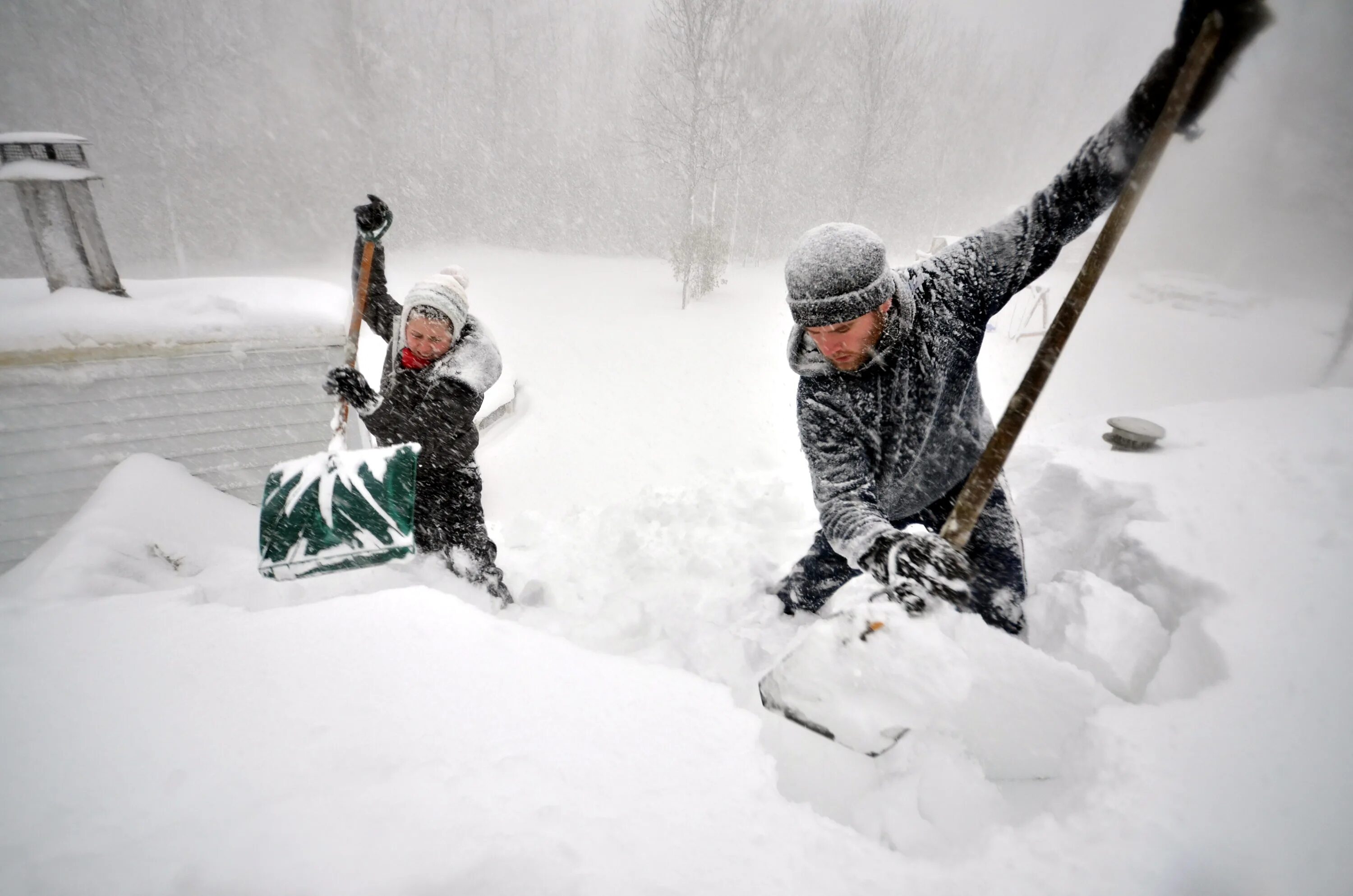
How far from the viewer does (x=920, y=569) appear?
4.84 feet

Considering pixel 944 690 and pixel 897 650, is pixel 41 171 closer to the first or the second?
pixel 897 650

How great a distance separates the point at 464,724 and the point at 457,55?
30562 mm

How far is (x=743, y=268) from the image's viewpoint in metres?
18.3

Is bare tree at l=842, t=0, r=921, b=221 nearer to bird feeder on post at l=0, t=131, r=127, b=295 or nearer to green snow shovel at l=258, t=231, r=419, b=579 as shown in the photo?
bird feeder on post at l=0, t=131, r=127, b=295

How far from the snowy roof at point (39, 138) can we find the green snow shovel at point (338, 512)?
308cm

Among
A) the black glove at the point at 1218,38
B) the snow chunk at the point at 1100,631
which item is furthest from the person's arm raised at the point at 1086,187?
the snow chunk at the point at 1100,631

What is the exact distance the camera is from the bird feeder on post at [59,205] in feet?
11.0

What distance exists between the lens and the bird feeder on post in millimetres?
3367

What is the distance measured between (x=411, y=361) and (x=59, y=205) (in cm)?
310

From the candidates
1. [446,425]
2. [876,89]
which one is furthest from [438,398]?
[876,89]

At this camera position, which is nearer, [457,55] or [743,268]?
[743,268]

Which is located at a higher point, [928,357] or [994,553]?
[928,357]

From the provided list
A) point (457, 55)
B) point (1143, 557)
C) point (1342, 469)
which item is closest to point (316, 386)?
point (1143, 557)

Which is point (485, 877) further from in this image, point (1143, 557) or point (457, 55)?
point (457, 55)
